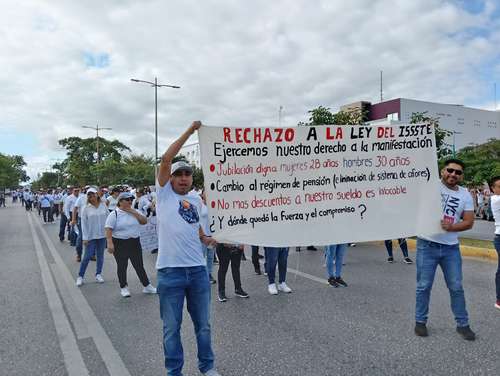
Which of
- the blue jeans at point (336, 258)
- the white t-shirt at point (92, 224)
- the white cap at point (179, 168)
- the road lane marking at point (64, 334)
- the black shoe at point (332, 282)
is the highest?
the white cap at point (179, 168)

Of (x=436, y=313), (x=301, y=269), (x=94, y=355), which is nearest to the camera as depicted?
(x=94, y=355)

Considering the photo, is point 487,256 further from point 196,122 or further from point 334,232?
point 196,122

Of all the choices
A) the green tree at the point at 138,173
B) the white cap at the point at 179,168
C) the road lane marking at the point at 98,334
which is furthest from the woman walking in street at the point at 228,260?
the green tree at the point at 138,173

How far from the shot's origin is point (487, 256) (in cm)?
767

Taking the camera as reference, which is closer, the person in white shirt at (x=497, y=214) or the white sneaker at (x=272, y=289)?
the person in white shirt at (x=497, y=214)

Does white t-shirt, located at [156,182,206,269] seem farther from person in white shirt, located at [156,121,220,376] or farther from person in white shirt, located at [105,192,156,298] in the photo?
person in white shirt, located at [105,192,156,298]

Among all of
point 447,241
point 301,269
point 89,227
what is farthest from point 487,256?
point 89,227

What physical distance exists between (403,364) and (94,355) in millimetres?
2813

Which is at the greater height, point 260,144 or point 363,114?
point 363,114

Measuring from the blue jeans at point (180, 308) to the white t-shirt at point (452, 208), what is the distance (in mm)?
2365

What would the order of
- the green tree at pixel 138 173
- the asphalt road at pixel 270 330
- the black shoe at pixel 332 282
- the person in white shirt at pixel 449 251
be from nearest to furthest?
the asphalt road at pixel 270 330, the person in white shirt at pixel 449 251, the black shoe at pixel 332 282, the green tree at pixel 138 173

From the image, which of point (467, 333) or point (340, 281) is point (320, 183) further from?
point (340, 281)

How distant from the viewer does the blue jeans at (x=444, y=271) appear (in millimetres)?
3824

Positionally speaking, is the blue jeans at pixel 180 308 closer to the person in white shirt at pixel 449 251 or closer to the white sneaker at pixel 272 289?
the person in white shirt at pixel 449 251
